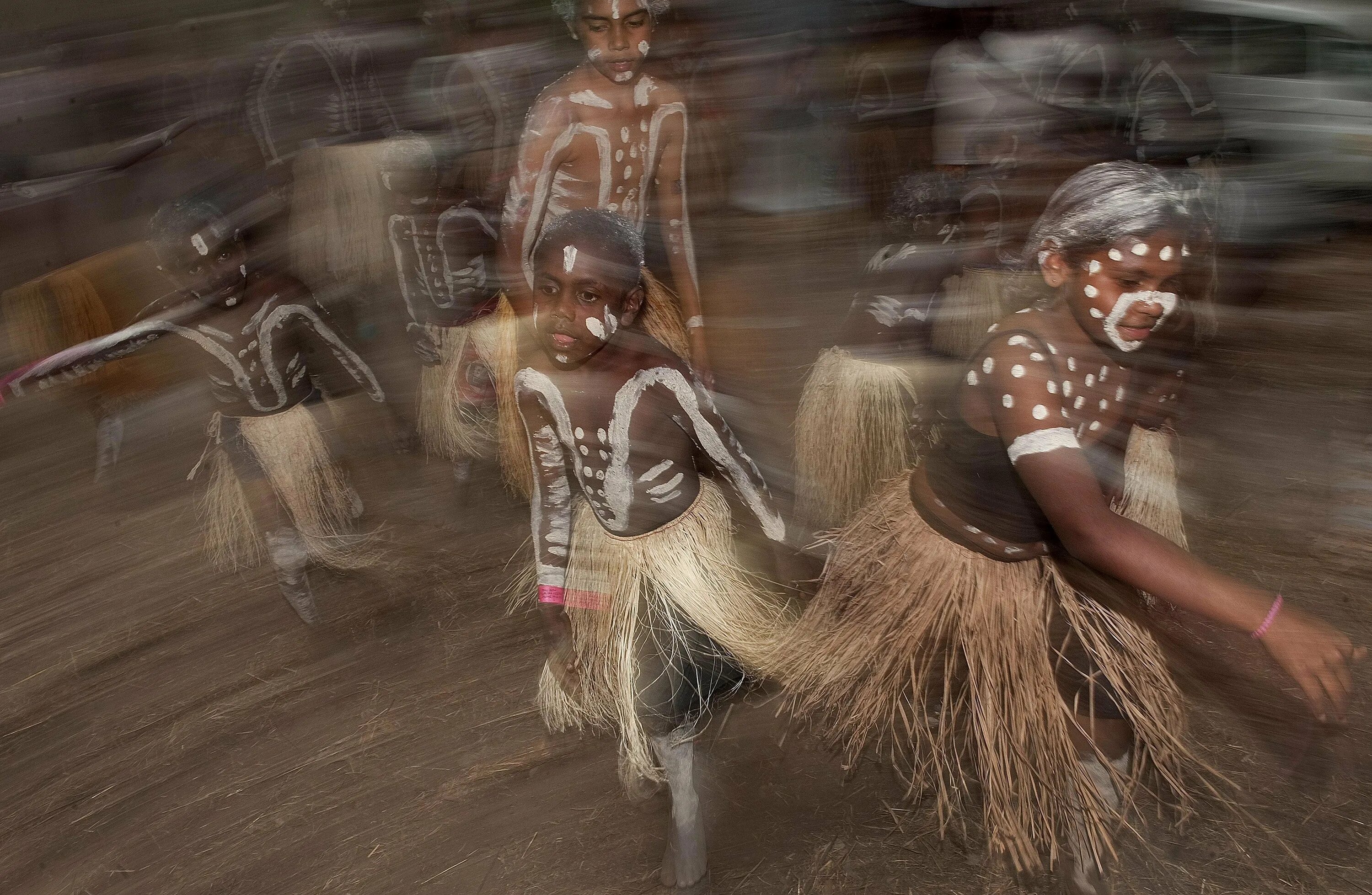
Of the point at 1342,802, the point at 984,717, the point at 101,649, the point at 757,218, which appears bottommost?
the point at 1342,802

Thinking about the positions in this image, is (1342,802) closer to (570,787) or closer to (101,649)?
(570,787)

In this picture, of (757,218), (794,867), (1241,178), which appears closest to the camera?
(1241,178)

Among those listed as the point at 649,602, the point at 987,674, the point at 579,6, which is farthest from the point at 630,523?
the point at 579,6

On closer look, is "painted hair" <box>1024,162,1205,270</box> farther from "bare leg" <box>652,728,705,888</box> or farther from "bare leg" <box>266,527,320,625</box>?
"bare leg" <box>266,527,320,625</box>

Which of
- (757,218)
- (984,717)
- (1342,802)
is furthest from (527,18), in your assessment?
(1342,802)

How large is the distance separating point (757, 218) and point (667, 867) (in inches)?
70.3

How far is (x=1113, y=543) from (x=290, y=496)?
6.61ft

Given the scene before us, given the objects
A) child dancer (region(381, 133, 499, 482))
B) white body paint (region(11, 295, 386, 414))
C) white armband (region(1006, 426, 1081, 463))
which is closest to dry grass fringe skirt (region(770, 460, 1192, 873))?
white armband (region(1006, 426, 1081, 463))

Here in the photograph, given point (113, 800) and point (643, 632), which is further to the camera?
point (113, 800)

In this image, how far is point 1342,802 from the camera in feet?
5.36

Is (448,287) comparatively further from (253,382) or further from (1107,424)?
(1107,424)

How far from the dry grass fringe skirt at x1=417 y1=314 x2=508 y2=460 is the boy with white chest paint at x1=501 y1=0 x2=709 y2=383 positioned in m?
0.63

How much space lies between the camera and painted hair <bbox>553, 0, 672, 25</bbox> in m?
1.94

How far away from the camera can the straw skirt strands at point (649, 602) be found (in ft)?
5.18
